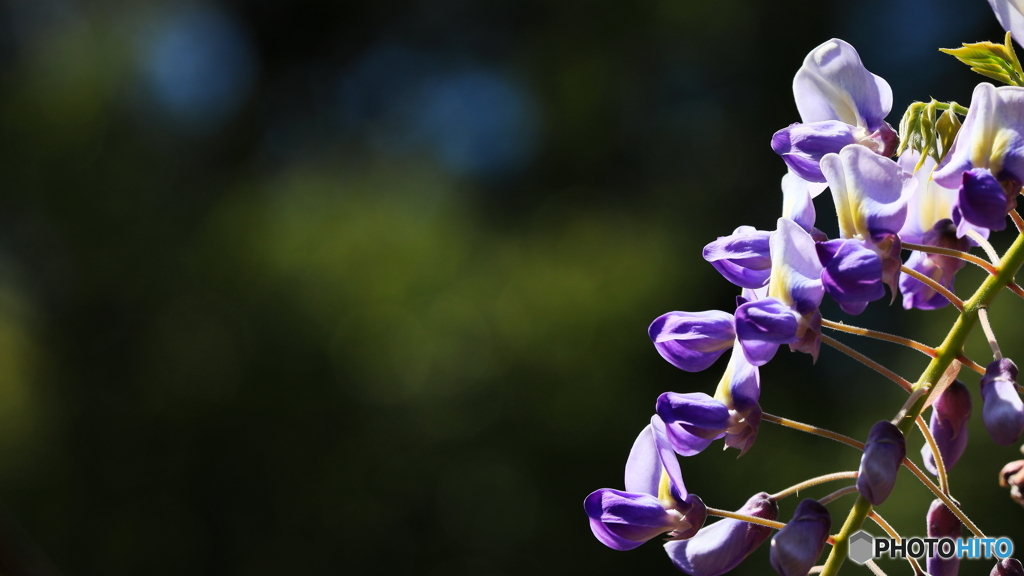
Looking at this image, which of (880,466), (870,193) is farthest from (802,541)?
(870,193)

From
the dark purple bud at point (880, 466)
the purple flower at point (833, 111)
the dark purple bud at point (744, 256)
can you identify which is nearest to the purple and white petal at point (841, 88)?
the purple flower at point (833, 111)

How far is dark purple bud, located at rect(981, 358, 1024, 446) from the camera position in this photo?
384mm

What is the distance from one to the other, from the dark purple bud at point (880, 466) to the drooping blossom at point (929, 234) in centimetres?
13

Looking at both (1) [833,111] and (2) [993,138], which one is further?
(1) [833,111]

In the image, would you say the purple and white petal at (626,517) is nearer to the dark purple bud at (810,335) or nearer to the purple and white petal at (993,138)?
the dark purple bud at (810,335)

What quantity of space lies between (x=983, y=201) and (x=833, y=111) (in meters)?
0.15

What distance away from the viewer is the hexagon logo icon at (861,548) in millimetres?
443

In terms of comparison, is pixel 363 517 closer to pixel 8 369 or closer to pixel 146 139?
pixel 8 369

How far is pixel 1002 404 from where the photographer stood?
391 mm

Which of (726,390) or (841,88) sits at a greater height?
(841,88)

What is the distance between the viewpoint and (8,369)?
4.48 m

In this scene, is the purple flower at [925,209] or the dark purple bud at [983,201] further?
the purple flower at [925,209]

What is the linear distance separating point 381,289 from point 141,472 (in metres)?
1.47

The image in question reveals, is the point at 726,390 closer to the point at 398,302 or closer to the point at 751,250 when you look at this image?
the point at 751,250
